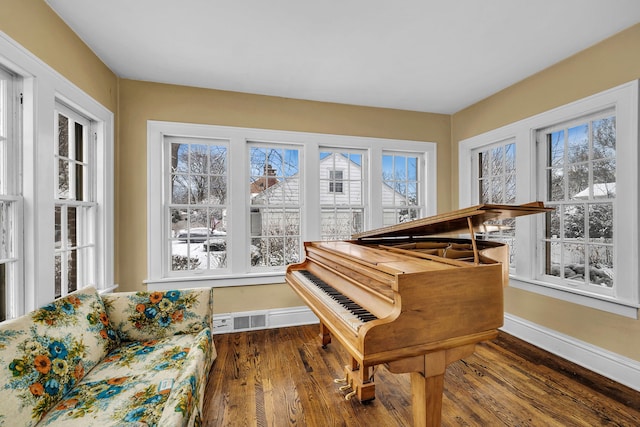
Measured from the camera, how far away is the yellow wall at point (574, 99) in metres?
2.18

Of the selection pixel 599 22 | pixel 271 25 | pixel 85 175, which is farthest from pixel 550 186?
pixel 85 175

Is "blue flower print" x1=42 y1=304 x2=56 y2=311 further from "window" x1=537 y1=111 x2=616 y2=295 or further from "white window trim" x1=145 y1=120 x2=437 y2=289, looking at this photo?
"window" x1=537 y1=111 x2=616 y2=295

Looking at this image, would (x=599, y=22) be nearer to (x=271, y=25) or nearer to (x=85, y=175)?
(x=271, y=25)

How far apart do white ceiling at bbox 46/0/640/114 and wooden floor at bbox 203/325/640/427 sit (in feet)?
8.83

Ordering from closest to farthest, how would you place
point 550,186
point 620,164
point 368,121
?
point 620,164
point 550,186
point 368,121

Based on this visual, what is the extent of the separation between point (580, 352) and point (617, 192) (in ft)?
4.53

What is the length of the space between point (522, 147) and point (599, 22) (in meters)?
1.16

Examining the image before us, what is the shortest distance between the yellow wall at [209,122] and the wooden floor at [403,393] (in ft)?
2.30

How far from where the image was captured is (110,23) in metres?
2.08

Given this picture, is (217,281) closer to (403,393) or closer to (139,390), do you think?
(139,390)

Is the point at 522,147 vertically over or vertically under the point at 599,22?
under

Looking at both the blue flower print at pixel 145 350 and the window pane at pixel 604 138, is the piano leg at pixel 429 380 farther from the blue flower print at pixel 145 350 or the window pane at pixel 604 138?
the window pane at pixel 604 138

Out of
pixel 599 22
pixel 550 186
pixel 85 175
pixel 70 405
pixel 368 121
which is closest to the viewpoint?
pixel 70 405

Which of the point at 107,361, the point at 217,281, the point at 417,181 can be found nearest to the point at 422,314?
the point at 107,361
